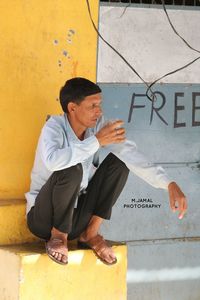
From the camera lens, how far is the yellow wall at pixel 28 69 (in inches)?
195

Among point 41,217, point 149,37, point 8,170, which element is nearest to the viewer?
point 41,217

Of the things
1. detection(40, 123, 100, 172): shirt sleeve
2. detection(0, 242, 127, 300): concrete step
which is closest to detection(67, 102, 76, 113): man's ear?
detection(40, 123, 100, 172): shirt sleeve

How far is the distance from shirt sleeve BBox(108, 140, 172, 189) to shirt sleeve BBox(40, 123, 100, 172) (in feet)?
1.41

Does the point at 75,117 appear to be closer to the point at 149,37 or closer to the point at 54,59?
the point at 54,59

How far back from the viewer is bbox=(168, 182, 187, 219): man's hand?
4488 millimetres

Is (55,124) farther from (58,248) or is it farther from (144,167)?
(58,248)

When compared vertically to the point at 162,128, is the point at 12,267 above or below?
below

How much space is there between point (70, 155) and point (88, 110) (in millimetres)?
420

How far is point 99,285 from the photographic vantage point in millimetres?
4703

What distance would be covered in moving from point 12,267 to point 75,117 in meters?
1.00

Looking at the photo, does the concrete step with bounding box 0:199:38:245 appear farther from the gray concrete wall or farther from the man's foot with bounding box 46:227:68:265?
the gray concrete wall

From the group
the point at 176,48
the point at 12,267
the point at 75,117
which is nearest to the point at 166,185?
the point at 75,117

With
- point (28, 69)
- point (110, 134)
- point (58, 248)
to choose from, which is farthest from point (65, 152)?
point (28, 69)

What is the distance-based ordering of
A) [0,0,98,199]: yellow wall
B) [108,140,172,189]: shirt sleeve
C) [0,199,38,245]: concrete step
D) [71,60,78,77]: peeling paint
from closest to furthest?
[108,140,172,189]: shirt sleeve < [0,199,38,245]: concrete step < [0,0,98,199]: yellow wall < [71,60,78,77]: peeling paint
